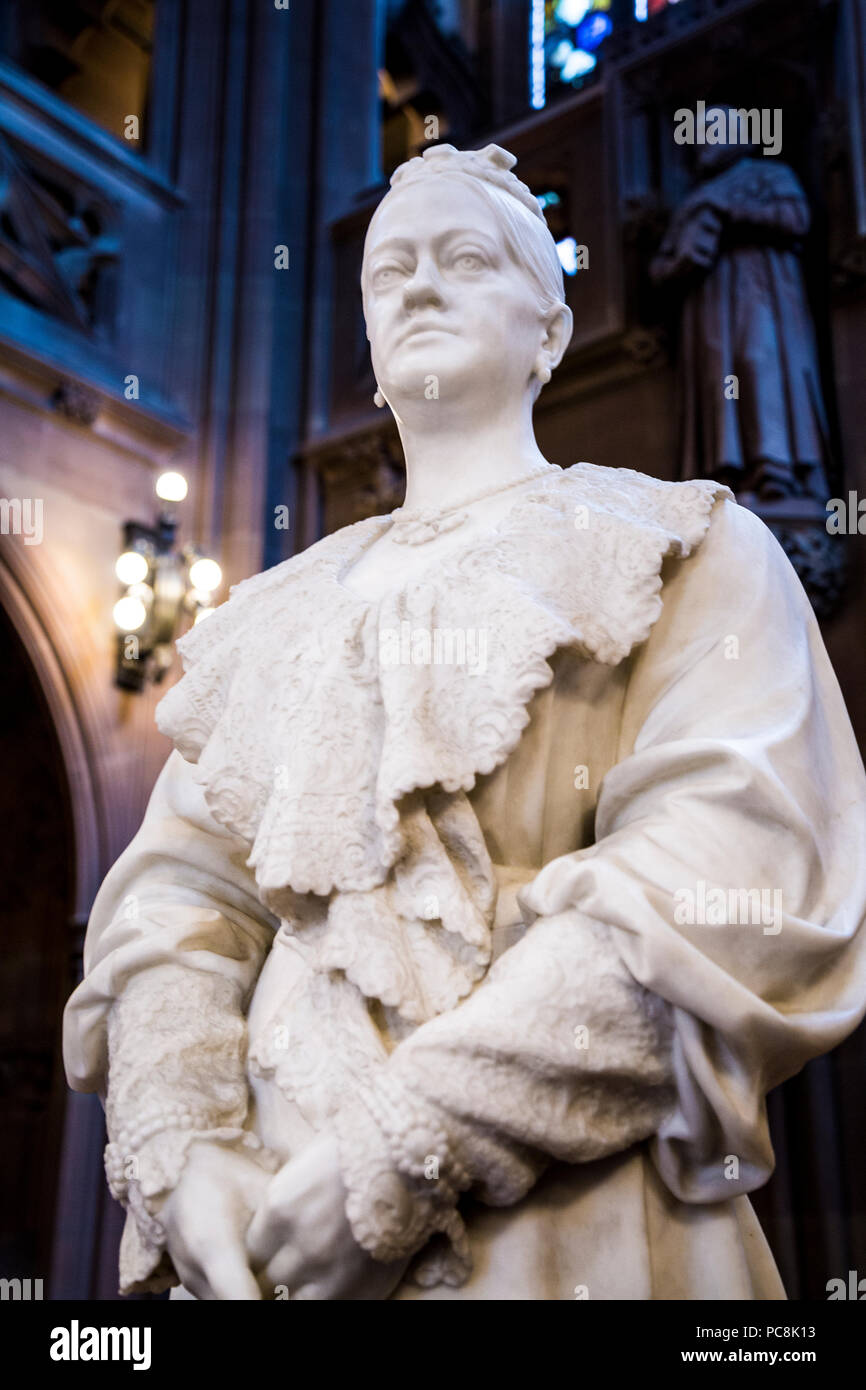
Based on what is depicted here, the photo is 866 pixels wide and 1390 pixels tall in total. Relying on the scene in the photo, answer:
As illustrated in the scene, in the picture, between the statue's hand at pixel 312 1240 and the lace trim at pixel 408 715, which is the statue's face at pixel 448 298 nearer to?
the lace trim at pixel 408 715

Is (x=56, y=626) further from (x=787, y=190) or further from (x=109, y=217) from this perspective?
(x=787, y=190)

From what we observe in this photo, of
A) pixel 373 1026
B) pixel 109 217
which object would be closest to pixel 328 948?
pixel 373 1026

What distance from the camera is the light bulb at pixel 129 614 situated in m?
6.52

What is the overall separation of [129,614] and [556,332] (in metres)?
4.65

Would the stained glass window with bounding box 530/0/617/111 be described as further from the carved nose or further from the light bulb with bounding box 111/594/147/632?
the carved nose

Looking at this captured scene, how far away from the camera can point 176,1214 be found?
1.53m

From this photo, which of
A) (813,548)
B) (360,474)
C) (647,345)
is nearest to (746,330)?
(647,345)

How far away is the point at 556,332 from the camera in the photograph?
2129mm

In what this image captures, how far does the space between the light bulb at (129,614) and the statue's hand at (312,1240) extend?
5.22m

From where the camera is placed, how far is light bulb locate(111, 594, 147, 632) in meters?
6.52

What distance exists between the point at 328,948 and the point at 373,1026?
3.7 inches

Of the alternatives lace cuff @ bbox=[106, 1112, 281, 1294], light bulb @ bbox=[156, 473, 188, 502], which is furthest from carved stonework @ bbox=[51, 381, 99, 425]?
lace cuff @ bbox=[106, 1112, 281, 1294]

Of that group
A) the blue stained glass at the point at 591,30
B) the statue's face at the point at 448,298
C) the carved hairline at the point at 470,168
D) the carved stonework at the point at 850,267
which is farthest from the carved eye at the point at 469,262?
the blue stained glass at the point at 591,30

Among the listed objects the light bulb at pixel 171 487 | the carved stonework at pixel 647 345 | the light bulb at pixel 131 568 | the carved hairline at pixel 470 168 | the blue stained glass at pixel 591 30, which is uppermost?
the blue stained glass at pixel 591 30
